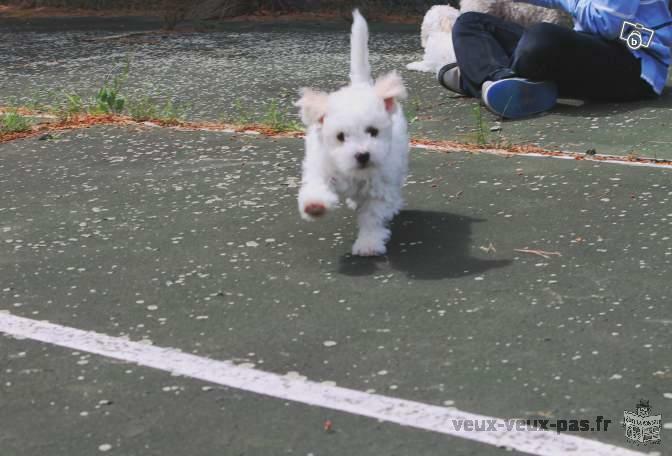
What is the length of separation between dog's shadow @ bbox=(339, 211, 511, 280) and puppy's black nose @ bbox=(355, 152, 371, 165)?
0.45 meters

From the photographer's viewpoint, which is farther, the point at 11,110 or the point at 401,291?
the point at 11,110

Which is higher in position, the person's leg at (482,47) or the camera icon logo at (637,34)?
the camera icon logo at (637,34)

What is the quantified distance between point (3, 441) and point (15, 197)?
9.58 feet

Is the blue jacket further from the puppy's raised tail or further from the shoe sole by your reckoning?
the puppy's raised tail

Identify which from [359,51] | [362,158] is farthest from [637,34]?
[362,158]

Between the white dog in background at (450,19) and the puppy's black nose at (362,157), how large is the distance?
12.5 feet

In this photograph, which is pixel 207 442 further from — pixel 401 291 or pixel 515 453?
pixel 401 291

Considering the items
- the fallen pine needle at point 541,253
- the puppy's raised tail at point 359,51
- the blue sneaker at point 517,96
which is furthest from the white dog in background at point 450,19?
the fallen pine needle at point 541,253

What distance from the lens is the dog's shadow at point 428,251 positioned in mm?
4574

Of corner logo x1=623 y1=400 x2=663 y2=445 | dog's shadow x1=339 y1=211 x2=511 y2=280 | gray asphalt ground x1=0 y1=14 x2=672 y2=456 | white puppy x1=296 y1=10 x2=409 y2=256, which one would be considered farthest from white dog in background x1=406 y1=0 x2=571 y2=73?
corner logo x1=623 y1=400 x2=663 y2=445

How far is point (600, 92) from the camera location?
23.9 ft

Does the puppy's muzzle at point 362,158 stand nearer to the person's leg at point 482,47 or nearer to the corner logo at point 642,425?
the corner logo at point 642,425

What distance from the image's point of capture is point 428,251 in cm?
484

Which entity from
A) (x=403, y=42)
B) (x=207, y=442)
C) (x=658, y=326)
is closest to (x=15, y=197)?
(x=207, y=442)
